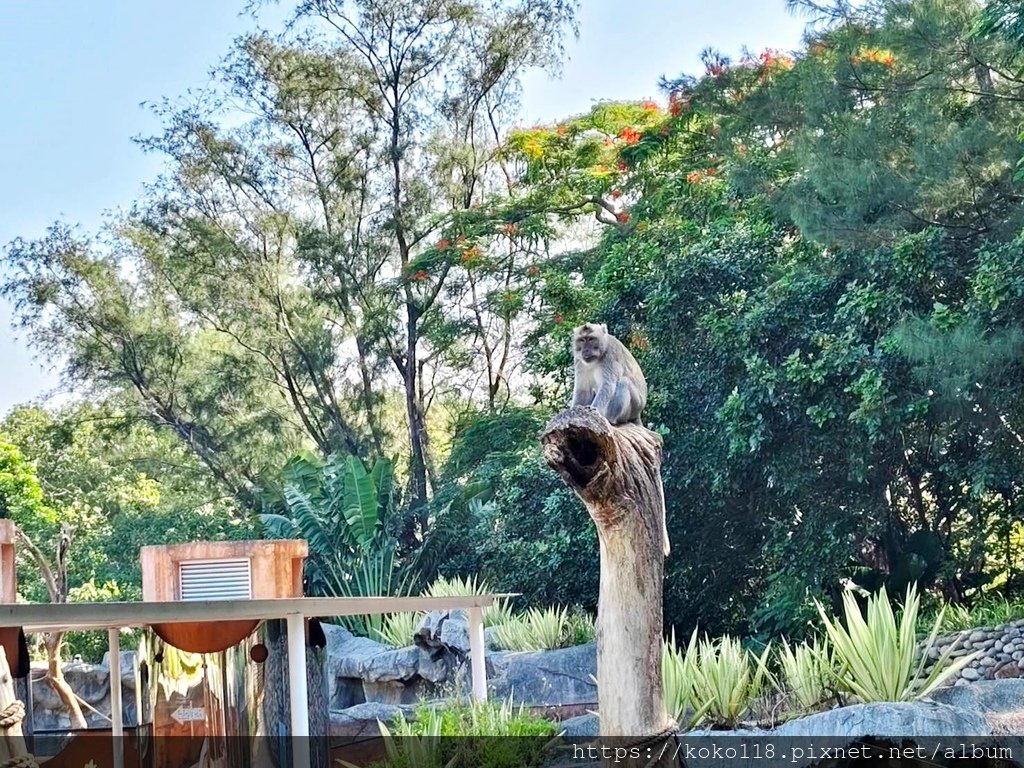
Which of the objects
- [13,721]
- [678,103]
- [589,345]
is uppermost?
[678,103]

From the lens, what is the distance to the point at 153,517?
2020 centimetres

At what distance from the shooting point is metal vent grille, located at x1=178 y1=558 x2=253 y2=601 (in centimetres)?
1134

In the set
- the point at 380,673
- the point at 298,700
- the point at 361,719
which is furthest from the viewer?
the point at 380,673

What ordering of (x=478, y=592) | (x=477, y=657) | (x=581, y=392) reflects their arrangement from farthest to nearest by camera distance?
(x=478, y=592), (x=477, y=657), (x=581, y=392)

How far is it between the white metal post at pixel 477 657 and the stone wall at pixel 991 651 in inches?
170

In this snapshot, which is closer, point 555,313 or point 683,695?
point 683,695

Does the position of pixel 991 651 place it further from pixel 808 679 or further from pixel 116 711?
pixel 116 711

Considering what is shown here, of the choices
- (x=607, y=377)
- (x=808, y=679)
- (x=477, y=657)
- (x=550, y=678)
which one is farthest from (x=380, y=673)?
(x=607, y=377)

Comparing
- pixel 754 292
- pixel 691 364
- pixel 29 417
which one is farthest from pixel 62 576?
pixel 29 417

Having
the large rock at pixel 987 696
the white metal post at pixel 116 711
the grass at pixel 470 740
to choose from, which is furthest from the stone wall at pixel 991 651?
the white metal post at pixel 116 711

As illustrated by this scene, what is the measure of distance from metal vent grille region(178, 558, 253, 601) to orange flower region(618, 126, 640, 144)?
325 inches

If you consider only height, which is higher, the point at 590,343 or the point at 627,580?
the point at 590,343

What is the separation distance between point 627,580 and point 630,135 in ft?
38.4

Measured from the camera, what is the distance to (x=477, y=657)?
9.13 metres
